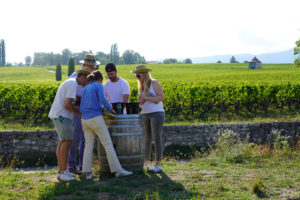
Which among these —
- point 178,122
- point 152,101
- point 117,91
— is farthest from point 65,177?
point 178,122

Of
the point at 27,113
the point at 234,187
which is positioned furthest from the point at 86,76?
the point at 27,113

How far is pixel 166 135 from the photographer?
43.5ft

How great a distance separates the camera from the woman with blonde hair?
6559 mm

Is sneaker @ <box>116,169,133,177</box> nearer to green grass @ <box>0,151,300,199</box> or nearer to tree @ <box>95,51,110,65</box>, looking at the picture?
green grass @ <box>0,151,300,199</box>

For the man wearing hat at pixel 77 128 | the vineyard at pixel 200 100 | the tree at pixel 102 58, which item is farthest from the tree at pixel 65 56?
the man wearing hat at pixel 77 128

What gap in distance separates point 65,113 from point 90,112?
0.45 metres

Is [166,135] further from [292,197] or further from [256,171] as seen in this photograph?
[292,197]

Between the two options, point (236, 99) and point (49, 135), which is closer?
point (49, 135)

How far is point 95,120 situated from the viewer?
259 inches

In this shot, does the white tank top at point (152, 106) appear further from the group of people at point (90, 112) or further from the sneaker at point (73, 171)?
the sneaker at point (73, 171)

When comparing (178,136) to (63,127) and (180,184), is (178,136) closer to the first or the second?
(180,184)

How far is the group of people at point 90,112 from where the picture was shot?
6.59 m

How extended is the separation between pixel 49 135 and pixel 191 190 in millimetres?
7408

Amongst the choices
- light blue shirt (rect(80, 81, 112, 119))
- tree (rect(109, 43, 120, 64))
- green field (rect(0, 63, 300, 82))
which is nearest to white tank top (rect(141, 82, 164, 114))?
light blue shirt (rect(80, 81, 112, 119))
